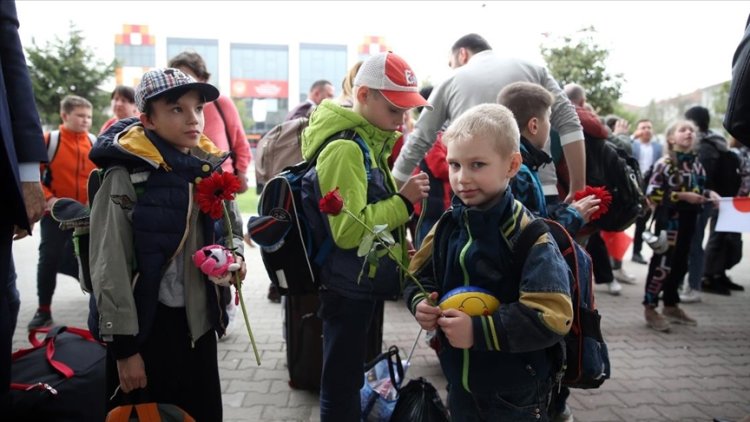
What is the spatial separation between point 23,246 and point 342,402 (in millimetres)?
8923

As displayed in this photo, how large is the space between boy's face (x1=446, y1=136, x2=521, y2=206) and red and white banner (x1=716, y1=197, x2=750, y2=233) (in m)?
4.49

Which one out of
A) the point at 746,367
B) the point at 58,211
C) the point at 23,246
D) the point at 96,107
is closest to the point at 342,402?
the point at 58,211

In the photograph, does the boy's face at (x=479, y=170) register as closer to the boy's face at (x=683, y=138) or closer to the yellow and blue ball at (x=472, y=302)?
the yellow and blue ball at (x=472, y=302)

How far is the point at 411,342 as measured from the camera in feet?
15.0

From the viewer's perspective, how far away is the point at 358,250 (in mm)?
1922

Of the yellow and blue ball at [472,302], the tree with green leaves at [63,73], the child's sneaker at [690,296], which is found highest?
the tree with green leaves at [63,73]

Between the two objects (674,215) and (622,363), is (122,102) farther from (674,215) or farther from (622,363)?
(674,215)

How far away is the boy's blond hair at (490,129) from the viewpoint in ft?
6.12

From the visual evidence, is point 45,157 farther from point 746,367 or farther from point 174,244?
point 746,367

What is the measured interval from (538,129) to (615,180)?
1.35m

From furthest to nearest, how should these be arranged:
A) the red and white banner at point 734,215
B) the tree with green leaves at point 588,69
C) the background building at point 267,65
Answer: the background building at point 267,65
the tree with green leaves at point 588,69
the red and white banner at point 734,215

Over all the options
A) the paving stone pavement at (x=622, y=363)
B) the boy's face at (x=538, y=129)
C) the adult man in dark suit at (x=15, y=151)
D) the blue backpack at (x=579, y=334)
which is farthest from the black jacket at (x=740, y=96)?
the adult man in dark suit at (x=15, y=151)

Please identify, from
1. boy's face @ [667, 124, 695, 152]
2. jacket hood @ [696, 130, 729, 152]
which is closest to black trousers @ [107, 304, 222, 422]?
boy's face @ [667, 124, 695, 152]

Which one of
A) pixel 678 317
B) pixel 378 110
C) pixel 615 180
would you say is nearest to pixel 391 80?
pixel 378 110
